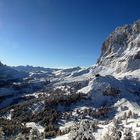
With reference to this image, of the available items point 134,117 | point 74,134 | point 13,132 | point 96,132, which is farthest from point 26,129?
point 74,134

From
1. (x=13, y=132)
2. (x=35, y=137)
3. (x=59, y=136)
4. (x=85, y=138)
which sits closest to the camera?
(x=85, y=138)

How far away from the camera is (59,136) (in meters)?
158

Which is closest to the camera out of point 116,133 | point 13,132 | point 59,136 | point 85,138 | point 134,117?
point 85,138

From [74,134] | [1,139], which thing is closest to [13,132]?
[1,139]

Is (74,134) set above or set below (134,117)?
below

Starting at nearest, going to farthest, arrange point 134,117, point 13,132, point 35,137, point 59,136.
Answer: point 35,137 → point 59,136 → point 13,132 → point 134,117

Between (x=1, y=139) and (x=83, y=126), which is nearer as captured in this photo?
(x=83, y=126)

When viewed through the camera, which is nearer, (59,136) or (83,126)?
(83,126)

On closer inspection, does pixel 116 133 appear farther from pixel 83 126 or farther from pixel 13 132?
pixel 13 132

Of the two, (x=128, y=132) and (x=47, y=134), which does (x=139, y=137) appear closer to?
(x=128, y=132)

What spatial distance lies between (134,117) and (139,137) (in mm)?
90887

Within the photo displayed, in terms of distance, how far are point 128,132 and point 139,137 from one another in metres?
4.75

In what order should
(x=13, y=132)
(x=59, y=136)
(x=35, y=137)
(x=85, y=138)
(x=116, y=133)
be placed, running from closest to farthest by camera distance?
(x=85, y=138), (x=35, y=137), (x=116, y=133), (x=59, y=136), (x=13, y=132)

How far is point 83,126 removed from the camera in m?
79.6
